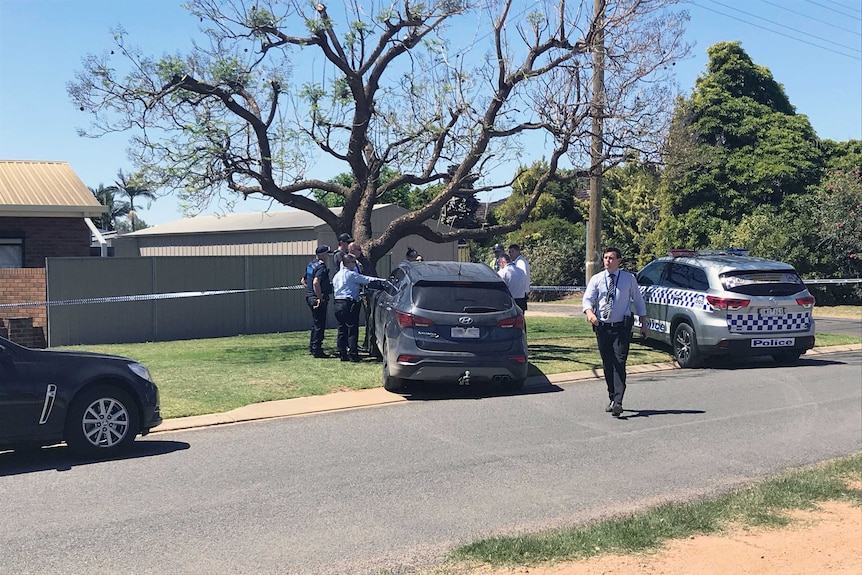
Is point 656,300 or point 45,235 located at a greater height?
point 45,235

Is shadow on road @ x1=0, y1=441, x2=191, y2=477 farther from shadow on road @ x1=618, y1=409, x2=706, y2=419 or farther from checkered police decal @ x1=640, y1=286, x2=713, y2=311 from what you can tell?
checkered police decal @ x1=640, y1=286, x2=713, y2=311

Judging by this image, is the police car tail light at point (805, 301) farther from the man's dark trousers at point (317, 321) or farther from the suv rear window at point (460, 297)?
the man's dark trousers at point (317, 321)

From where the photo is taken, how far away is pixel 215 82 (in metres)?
13.8

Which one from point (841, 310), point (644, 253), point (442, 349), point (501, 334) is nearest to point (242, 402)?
point (442, 349)

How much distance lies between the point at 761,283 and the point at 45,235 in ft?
50.3

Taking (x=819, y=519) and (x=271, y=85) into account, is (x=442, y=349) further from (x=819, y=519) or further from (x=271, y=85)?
(x=271, y=85)

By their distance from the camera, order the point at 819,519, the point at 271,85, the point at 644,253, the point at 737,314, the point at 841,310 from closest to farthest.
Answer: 1. the point at 819,519
2. the point at 737,314
3. the point at 271,85
4. the point at 841,310
5. the point at 644,253

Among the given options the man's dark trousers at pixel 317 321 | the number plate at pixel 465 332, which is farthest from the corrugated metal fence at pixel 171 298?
the number plate at pixel 465 332

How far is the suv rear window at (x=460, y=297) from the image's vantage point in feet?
35.6

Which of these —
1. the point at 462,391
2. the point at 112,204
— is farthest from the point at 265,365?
the point at 112,204

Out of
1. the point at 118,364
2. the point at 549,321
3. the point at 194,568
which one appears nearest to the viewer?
the point at 194,568

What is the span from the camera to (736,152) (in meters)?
30.6

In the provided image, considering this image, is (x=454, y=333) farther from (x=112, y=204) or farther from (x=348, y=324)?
(x=112, y=204)

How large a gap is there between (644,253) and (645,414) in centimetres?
2476
